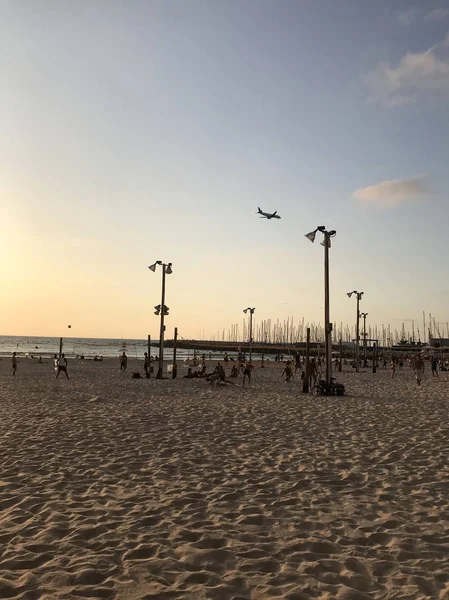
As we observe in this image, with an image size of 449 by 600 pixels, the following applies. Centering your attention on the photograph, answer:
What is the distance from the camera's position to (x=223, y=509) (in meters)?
5.78

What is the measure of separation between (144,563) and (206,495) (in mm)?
2022

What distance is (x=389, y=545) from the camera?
4805 millimetres

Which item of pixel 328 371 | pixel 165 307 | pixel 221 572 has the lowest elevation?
pixel 221 572

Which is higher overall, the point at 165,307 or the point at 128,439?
the point at 165,307

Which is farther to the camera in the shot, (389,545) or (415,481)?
(415,481)

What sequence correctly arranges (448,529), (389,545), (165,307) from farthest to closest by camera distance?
1. (165,307)
2. (448,529)
3. (389,545)

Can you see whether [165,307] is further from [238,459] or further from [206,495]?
[206,495]

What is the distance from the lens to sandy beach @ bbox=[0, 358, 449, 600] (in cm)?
405

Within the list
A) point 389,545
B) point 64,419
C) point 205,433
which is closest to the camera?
point 389,545

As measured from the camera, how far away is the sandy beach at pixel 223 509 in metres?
4.05

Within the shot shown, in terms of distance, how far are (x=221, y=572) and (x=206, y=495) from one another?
2.11 m

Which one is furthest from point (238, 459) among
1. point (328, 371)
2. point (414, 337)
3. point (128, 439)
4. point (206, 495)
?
point (414, 337)

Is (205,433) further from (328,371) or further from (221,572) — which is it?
(328,371)

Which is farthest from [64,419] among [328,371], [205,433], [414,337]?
[414,337]
